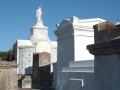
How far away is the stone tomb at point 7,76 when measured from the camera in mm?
8667

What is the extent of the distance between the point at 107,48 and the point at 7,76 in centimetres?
564

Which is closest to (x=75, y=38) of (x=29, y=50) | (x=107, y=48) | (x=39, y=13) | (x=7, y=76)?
(x=7, y=76)

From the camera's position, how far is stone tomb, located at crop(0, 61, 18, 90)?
8.67 m

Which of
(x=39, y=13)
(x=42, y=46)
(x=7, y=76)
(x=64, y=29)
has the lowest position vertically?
(x=7, y=76)

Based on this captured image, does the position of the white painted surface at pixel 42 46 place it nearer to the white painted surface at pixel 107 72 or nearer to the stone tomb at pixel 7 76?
the stone tomb at pixel 7 76

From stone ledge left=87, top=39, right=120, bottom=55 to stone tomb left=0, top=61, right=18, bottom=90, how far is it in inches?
196

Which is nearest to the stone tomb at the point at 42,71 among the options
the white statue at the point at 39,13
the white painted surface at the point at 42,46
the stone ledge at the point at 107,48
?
the white painted surface at the point at 42,46

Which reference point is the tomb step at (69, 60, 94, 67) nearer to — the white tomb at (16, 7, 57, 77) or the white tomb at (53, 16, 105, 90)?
the white tomb at (53, 16, 105, 90)

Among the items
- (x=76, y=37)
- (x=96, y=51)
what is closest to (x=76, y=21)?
(x=76, y=37)

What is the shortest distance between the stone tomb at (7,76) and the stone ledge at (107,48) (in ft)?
16.3

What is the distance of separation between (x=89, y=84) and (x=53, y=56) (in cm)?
1979

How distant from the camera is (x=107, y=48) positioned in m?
4.04

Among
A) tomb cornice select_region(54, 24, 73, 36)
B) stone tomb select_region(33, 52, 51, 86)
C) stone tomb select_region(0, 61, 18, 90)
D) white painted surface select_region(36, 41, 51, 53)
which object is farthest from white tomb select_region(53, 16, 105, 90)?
Answer: white painted surface select_region(36, 41, 51, 53)

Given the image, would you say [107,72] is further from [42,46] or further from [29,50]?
[42,46]
